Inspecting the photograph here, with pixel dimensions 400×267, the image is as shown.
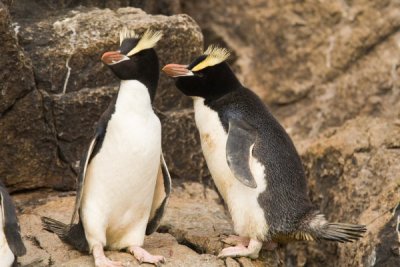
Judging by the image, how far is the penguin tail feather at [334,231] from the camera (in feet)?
18.4

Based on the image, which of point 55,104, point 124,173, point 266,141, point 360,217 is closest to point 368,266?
point 360,217

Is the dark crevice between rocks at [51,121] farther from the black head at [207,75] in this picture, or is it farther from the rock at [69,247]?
the black head at [207,75]

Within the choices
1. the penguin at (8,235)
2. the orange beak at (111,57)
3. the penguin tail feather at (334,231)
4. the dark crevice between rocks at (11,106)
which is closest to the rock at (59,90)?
the dark crevice between rocks at (11,106)

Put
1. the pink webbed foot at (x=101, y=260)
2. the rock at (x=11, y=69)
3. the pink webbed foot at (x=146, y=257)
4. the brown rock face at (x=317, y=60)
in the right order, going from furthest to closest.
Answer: the brown rock face at (x=317, y=60) < the rock at (x=11, y=69) < the pink webbed foot at (x=146, y=257) < the pink webbed foot at (x=101, y=260)

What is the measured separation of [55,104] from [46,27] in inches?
20.3

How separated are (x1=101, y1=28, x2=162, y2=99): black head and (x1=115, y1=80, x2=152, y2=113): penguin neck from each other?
31 millimetres

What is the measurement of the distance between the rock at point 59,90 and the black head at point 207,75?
90cm

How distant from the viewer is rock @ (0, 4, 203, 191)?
21.5 feet

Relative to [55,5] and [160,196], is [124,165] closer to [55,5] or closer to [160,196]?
[160,196]

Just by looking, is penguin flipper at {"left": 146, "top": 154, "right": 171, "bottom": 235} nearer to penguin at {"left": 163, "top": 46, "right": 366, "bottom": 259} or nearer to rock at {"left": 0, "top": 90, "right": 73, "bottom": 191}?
penguin at {"left": 163, "top": 46, "right": 366, "bottom": 259}

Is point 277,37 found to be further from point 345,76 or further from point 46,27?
point 46,27

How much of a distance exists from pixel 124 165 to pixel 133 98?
35 centimetres

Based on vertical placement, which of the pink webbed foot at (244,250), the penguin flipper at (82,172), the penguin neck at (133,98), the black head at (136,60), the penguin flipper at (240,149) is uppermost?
the black head at (136,60)

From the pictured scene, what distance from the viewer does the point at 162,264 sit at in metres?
5.49
